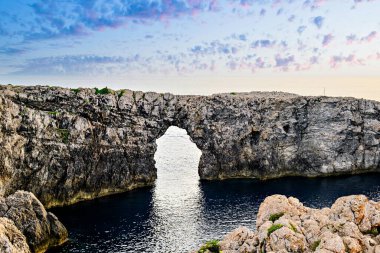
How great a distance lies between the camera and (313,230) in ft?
163

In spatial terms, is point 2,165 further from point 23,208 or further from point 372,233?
point 372,233

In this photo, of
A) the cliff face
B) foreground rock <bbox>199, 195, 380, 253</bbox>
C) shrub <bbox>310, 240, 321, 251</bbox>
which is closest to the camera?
foreground rock <bbox>199, 195, 380, 253</bbox>

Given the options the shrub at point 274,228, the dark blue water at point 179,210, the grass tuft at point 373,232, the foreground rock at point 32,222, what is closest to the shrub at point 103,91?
the dark blue water at point 179,210

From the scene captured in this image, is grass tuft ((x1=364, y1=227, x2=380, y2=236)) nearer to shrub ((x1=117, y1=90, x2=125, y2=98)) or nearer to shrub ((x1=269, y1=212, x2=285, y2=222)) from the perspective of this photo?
shrub ((x1=269, y1=212, x2=285, y2=222))

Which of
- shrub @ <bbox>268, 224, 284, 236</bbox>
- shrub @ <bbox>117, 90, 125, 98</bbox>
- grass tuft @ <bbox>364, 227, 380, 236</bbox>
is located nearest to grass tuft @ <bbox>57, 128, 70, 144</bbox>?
shrub @ <bbox>117, 90, 125, 98</bbox>

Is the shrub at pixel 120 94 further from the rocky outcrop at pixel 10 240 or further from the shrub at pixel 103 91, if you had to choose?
the rocky outcrop at pixel 10 240

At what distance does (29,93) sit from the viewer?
108m

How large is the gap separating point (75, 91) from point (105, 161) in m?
23.1

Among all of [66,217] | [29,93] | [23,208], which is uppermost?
[29,93]

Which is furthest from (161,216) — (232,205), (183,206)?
(232,205)

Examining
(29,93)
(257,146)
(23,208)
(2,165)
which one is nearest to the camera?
(23,208)

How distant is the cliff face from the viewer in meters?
99.4

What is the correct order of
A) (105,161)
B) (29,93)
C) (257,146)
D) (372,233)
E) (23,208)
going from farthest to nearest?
(257,146)
(105,161)
(29,93)
(23,208)
(372,233)

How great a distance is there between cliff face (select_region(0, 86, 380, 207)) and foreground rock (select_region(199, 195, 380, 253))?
206ft
